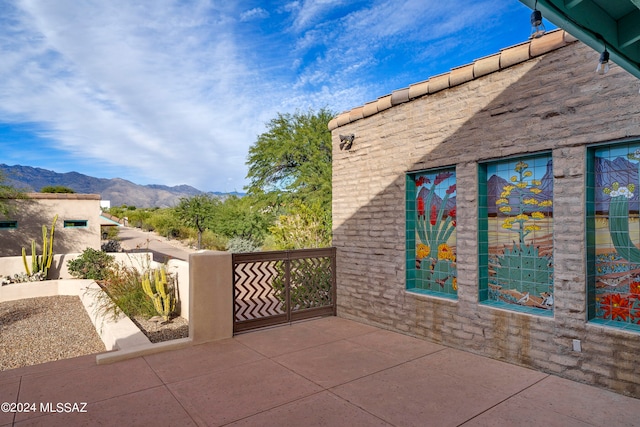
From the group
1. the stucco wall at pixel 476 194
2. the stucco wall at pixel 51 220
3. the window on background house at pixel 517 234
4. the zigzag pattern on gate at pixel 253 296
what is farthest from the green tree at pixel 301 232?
the stucco wall at pixel 51 220

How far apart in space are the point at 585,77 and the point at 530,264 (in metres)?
2.23

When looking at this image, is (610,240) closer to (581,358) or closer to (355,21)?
(581,358)

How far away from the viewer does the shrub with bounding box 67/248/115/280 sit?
13227 mm

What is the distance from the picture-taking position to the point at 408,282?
5914 mm

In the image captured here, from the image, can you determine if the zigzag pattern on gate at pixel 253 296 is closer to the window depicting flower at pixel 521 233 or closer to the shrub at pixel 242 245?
the window depicting flower at pixel 521 233

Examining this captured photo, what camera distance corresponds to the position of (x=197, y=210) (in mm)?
29188

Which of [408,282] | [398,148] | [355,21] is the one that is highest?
[355,21]

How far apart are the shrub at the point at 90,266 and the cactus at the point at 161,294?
21.1 ft

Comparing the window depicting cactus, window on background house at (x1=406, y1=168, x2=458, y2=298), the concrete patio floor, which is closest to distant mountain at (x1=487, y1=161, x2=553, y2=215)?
the window depicting cactus

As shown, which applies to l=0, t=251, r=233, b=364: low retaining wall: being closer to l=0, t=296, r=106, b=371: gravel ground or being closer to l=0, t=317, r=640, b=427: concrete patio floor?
l=0, t=317, r=640, b=427: concrete patio floor

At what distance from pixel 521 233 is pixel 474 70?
226cm

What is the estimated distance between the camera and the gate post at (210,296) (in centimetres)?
546

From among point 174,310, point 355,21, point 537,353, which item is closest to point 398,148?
point 537,353

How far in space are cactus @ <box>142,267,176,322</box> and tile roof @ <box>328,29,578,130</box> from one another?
5312 millimetres
